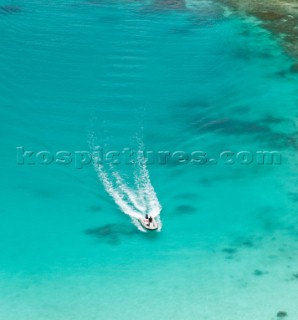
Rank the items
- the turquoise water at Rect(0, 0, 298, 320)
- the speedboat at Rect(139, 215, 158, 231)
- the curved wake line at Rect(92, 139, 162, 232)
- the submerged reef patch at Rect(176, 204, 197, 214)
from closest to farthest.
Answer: the turquoise water at Rect(0, 0, 298, 320) < the speedboat at Rect(139, 215, 158, 231) < the curved wake line at Rect(92, 139, 162, 232) < the submerged reef patch at Rect(176, 204, 197, 214)

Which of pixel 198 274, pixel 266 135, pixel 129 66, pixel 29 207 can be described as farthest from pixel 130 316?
pixel 129 66

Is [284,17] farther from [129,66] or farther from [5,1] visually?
[5,1]

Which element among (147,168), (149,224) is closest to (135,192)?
(147,168)

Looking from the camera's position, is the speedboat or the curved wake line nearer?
the speedboat

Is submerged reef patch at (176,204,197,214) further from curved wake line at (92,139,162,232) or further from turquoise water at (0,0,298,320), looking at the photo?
curved wake line at (92,139,162,232)

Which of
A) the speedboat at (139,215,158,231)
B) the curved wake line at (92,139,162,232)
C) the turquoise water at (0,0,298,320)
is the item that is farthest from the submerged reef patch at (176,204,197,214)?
the speedboat at (139,215,158,231)

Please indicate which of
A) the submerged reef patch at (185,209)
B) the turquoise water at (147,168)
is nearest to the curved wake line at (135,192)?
the turquoise water at (147,168)

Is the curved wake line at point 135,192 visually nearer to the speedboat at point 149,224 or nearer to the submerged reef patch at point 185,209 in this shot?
the speedboat at point 149,224
